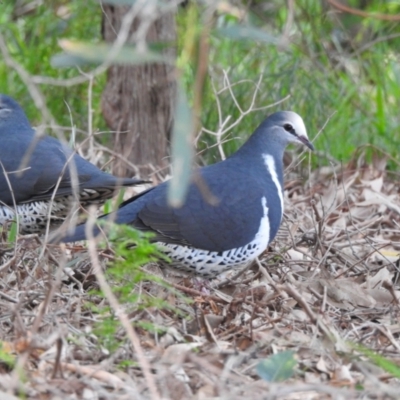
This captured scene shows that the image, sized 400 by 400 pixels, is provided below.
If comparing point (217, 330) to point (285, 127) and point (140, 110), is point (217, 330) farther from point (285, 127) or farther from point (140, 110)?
point (140, 110)

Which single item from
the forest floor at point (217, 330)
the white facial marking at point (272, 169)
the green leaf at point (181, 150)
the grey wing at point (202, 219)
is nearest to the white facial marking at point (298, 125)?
the white facial marking at point (272, 169)

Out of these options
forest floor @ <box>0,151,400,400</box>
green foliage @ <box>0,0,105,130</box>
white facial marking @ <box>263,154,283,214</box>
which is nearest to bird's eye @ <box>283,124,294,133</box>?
white facial marking @ <box>263,154,283,214</box>

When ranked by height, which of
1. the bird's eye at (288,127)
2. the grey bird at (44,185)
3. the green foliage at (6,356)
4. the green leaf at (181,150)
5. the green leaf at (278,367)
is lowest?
the grey bird at (44,185)

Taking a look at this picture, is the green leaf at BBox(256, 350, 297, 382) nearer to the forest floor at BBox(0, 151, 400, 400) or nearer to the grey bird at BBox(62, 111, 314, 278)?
the forest floor at BBox(0, 151, 400, 400)

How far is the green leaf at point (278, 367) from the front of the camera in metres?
2.81

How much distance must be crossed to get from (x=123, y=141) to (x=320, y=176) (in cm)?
142

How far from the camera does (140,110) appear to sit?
6262 mm

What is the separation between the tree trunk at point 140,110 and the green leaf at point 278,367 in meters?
3.39

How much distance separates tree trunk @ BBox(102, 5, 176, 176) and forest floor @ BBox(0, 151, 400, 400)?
62.3 inches

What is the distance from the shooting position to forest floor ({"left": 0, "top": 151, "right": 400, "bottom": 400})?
2.79m

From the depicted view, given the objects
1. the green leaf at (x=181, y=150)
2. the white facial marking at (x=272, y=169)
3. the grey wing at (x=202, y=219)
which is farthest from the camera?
the white facial marking at (x=272, y=169)

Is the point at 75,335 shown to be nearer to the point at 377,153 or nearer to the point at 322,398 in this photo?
the point at 322,398

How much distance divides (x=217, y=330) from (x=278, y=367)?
2.43 ft

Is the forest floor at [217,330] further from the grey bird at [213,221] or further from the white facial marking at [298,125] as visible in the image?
the white facial marking at [298,125]
